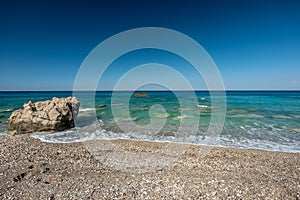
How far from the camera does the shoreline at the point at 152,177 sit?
4230 millimetres

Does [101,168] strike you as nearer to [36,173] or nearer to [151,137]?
[36,173]

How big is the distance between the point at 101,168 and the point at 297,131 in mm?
13470

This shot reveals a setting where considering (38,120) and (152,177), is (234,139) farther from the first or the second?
(38,120)

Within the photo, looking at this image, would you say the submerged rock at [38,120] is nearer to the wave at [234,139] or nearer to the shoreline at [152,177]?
the wave at [234,139]

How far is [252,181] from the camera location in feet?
16.1

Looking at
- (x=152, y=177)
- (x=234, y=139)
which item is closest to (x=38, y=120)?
(x=152, y=177)

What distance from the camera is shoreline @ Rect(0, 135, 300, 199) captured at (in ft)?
13.9

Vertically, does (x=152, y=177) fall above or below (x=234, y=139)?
above

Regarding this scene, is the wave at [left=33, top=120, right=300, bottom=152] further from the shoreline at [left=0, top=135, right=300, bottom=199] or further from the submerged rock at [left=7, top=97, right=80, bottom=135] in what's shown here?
the shoreline at [left=0, top=135, right=300, bottom=199]

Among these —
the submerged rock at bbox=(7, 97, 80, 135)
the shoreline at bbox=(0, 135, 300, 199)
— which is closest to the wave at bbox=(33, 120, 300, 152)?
the submerged rock at bbox=(7, 97, 80, 135)

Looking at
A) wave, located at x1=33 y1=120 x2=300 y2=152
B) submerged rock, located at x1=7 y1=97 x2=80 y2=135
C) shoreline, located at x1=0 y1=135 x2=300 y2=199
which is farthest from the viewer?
submerged rock, located at x1=7 y1=97 x2=80 y2=135

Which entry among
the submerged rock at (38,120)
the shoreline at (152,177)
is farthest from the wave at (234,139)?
the shoreline at (152,177)

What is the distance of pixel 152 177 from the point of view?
5082 mm

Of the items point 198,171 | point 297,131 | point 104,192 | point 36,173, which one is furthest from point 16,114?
point 297,131
